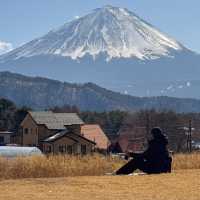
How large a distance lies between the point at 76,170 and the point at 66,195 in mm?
4744

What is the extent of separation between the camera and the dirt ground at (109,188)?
10.1 meters

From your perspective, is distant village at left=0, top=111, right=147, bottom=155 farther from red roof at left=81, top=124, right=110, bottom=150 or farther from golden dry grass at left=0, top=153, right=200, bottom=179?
golden dry grass at left=0, top=153, right=200, bottom=179

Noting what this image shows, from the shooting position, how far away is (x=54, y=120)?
169ft

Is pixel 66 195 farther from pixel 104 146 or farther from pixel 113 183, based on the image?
pixel 104 146

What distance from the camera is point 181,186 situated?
37.3ft

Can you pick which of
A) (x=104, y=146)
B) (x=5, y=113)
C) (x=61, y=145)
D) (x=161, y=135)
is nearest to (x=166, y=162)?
(x=161, y=135)

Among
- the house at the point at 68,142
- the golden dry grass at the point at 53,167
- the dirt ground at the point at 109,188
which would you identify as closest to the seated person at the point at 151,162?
the dirt ground at the point at 109,188

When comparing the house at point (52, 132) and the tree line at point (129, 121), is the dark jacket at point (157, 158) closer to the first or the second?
the house at point (52, 132)

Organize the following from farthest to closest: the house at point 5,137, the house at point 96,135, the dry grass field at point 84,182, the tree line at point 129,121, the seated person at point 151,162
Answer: the house at point 96,135
the house at point 5,137
the tree line at point 129,121
the seated person at point 151,162
the dry grass field at point 84,182

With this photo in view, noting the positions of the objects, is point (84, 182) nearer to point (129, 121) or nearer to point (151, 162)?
point (151, 162)

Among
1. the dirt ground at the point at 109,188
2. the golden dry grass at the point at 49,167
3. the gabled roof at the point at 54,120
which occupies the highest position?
the gabled roof at the point at 54,120

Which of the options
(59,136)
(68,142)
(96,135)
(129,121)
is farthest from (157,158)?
(129,121)

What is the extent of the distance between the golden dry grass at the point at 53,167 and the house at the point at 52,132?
3006 cm

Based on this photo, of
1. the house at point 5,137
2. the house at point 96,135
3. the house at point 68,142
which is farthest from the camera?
the house at point 96,135
